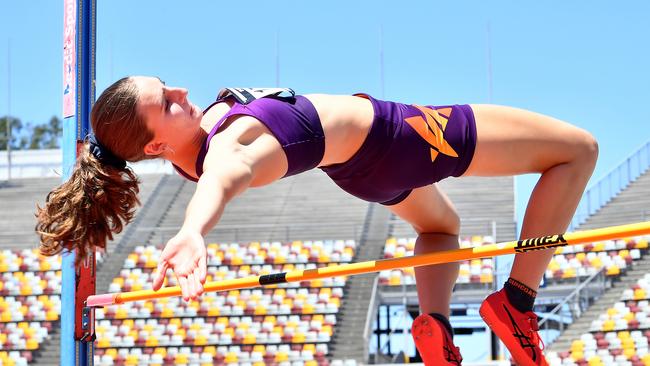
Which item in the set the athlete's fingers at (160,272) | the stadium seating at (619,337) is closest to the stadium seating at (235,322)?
the stadium seating at (619,337)

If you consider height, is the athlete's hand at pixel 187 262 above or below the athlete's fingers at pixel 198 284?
above

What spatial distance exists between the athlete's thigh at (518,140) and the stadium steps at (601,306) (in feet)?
27.4

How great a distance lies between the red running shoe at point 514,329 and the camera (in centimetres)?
238

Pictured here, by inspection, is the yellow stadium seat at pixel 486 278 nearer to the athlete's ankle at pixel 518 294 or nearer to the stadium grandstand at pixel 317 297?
the stadium grandstand at pixel 317 297

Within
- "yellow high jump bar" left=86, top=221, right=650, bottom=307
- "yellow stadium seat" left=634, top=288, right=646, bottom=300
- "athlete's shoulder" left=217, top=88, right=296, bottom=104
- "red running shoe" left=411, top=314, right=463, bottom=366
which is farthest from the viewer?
"yellow stadium seat" left=634, top=288, right=646, bottom=300

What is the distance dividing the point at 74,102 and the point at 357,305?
9430mm

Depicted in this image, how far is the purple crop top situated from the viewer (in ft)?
6.70

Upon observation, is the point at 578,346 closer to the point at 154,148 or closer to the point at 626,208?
the point at 626,208

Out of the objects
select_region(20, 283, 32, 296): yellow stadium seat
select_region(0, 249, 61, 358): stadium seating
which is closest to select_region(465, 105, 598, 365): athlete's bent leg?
select_region(0, 249, 61, 358): stadium seating

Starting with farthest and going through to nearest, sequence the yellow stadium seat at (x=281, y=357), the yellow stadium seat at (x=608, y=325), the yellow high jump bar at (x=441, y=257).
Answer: the yellow stadium seat at (x=281, y=357)
the yellow stadium seat at (x=608, y=325)
the yellow high jump bar at (x=441, y=257)

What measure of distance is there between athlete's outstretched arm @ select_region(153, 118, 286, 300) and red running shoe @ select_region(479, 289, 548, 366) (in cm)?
72

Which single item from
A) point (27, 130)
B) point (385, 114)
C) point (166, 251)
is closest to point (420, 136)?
point (385, 114)

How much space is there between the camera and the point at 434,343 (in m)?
2.54

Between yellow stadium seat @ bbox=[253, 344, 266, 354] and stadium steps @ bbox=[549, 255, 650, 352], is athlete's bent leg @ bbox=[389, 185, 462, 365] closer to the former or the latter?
stadium steps @ bbox=[549, 255, 650, 352]
